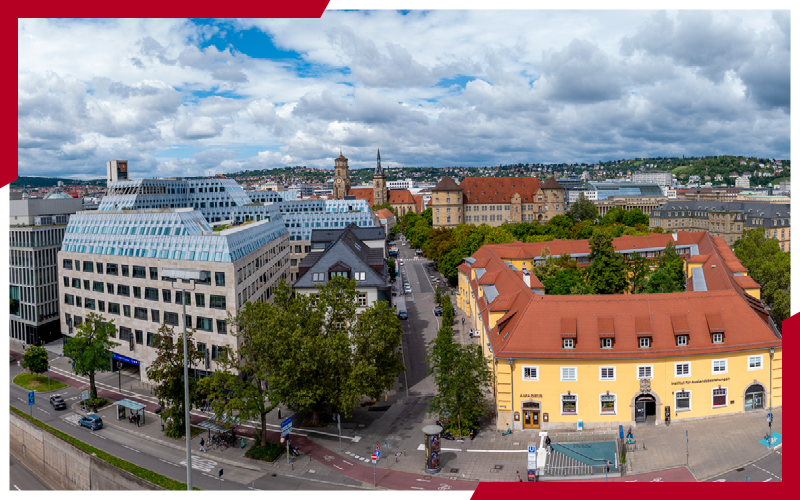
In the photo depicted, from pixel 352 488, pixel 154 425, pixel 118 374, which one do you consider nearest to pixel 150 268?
pixel 118 374

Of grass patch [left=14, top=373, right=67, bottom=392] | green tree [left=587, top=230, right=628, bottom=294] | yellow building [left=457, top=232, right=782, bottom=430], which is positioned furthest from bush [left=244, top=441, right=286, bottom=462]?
green tree [left=587, top=230, right=628, bottom=294]

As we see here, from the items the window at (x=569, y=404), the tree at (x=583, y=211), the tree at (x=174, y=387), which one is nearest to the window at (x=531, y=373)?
the window at (x=569, y=404)

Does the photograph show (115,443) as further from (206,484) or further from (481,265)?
(481,265)

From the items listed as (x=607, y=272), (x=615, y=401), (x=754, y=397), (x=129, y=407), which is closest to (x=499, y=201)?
(x=607, y=272)

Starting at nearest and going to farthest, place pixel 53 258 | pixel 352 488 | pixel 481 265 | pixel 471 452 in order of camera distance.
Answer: pixel 352 488 < pixel 471 452 < pixel 481 265 < pixel 53 258

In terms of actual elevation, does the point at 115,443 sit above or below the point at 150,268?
below

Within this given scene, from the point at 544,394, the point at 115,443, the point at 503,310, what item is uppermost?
the point at 503,310
